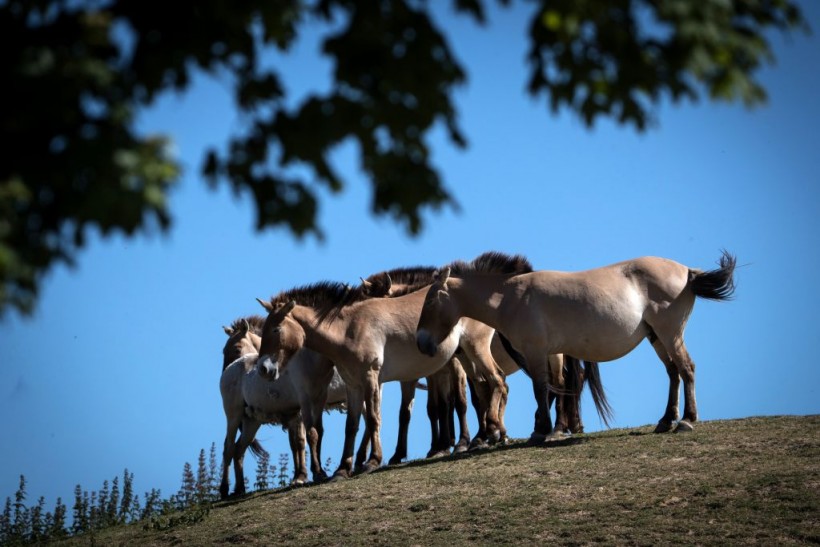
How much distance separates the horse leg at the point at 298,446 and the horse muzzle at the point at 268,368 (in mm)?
1602

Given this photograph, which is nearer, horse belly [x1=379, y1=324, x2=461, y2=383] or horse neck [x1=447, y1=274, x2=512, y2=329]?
horse neck [x1=447, y1=274, x2=512, y2=329]

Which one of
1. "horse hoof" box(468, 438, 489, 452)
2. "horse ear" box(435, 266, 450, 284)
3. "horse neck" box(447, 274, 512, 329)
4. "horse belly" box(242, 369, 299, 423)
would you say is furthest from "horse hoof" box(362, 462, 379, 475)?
"horse ear" box(435, 266, 450, 284)

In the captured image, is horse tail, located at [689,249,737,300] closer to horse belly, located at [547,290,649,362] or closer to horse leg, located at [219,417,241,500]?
horse belly, located at [547,290,649,362]

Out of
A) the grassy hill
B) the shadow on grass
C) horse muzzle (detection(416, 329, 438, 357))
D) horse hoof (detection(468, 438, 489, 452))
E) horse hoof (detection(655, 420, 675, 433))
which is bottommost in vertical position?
the grassy hill

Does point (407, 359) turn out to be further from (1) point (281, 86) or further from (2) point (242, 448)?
(1) point (281, 86)

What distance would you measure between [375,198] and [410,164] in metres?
0.24

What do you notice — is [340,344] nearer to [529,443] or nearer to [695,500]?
[529,443]

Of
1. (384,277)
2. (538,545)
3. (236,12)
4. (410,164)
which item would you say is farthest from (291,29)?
(384,277)

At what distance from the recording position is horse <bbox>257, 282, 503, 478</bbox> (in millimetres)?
14156

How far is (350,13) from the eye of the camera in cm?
486

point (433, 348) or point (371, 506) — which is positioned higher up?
point (433, 348)

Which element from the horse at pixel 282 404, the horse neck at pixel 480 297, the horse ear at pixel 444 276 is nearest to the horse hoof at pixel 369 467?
the horse at pixel 282 404

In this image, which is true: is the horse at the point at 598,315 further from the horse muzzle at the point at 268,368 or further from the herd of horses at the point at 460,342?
the horse muzzle at the point at 268,368

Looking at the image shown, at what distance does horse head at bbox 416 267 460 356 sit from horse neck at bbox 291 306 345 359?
113 centimetres
